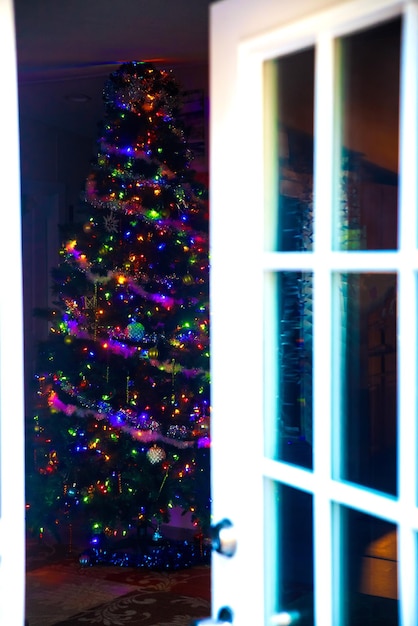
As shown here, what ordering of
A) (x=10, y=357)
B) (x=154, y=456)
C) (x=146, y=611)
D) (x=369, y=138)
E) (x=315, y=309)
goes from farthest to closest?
(x=154, y=456)
(x=146, y=611)
(x=10, y=357)
(x=315, y=309)
(x=369, y=138)

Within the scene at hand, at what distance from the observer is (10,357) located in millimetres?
1783

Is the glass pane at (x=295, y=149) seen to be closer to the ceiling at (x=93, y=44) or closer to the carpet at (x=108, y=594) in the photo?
the ceiling at (x=93, y=44)

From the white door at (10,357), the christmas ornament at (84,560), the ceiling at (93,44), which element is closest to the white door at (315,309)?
the white door at (10,357)

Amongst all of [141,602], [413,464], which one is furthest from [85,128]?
[413,464]

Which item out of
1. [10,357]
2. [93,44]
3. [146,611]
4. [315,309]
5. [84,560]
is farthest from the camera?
[84,560]

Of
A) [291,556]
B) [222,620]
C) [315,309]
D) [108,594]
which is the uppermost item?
[315,309]

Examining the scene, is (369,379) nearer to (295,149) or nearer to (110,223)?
(295,149)

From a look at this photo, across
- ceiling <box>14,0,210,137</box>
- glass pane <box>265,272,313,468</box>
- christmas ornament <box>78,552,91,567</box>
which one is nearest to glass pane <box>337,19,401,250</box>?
glass pane <box>265,272,313,468</box>

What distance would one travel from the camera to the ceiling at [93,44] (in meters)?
3.28

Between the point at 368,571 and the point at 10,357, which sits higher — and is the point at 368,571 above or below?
below

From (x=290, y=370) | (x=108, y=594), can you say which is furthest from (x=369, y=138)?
(x=108, y=594)

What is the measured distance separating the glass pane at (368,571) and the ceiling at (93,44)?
2390mm

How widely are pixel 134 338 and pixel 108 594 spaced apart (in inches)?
52.1

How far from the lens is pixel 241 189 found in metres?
1.63
